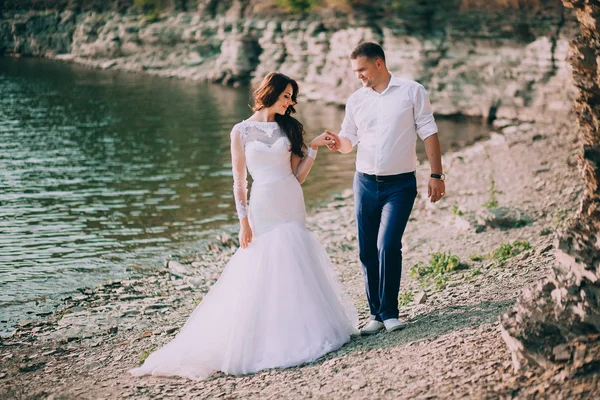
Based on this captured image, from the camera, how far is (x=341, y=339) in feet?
20.1

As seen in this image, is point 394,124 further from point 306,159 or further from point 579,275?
point 579,275

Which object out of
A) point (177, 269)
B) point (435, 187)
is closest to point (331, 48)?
point (177, 269)

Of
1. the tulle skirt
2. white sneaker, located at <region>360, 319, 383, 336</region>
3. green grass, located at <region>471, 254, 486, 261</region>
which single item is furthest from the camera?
green grass, located at <region>471, 254, 486, 261</region>

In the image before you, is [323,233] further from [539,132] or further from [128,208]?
[539,132]

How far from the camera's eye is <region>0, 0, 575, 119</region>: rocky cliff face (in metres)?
27.9

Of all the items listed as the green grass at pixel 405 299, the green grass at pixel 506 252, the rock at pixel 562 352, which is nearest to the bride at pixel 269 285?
the green grass at pixel 405 299

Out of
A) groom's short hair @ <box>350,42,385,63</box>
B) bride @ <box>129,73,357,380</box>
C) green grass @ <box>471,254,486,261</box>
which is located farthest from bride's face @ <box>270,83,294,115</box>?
green grass @ <box>471,254,486,261</box>

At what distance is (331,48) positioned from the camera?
35750 millimetres

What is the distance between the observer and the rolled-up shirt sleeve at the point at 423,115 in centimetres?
605

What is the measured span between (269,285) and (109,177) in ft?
44.1

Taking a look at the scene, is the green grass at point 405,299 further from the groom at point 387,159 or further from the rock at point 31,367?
the rock at point 31,367

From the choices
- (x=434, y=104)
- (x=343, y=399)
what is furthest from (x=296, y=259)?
(x=434, y=104)

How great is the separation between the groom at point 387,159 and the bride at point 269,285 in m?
0.38

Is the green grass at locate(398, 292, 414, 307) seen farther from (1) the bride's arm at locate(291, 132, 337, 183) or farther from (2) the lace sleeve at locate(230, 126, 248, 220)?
(2) the lace sleeve at locate(230, 126, 248, 220)
